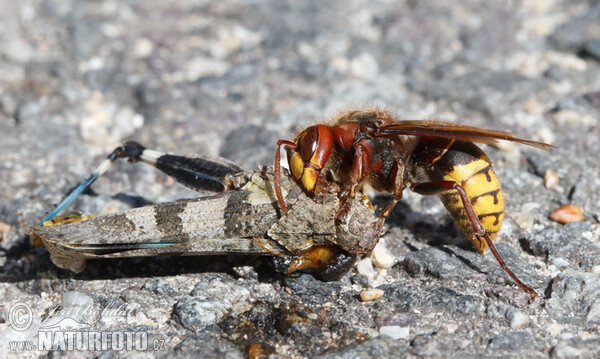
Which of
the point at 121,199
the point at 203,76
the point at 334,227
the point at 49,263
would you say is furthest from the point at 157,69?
the point at 334,227

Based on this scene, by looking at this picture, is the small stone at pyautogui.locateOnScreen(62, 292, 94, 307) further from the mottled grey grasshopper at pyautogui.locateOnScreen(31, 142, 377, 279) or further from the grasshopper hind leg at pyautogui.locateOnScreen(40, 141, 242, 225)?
the grasshopper hind leg at pyautogui.locateOnScreen(40, 141, 242, 225)

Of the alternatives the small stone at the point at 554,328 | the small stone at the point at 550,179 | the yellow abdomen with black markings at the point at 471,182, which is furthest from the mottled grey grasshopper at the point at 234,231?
the small stone at the point at 550,179

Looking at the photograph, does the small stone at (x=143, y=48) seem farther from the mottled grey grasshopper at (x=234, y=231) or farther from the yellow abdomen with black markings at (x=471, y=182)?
the yellow abdomen with black markings at (x=471, y=182)

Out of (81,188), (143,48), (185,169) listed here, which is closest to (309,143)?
(185,169)

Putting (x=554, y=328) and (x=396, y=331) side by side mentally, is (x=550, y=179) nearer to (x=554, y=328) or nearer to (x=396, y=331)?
(x=554, y=328)

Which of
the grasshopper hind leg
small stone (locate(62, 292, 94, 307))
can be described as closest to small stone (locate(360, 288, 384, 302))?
the grasshopper hind leg

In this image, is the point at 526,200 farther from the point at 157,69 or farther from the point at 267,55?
the point at 157,69
